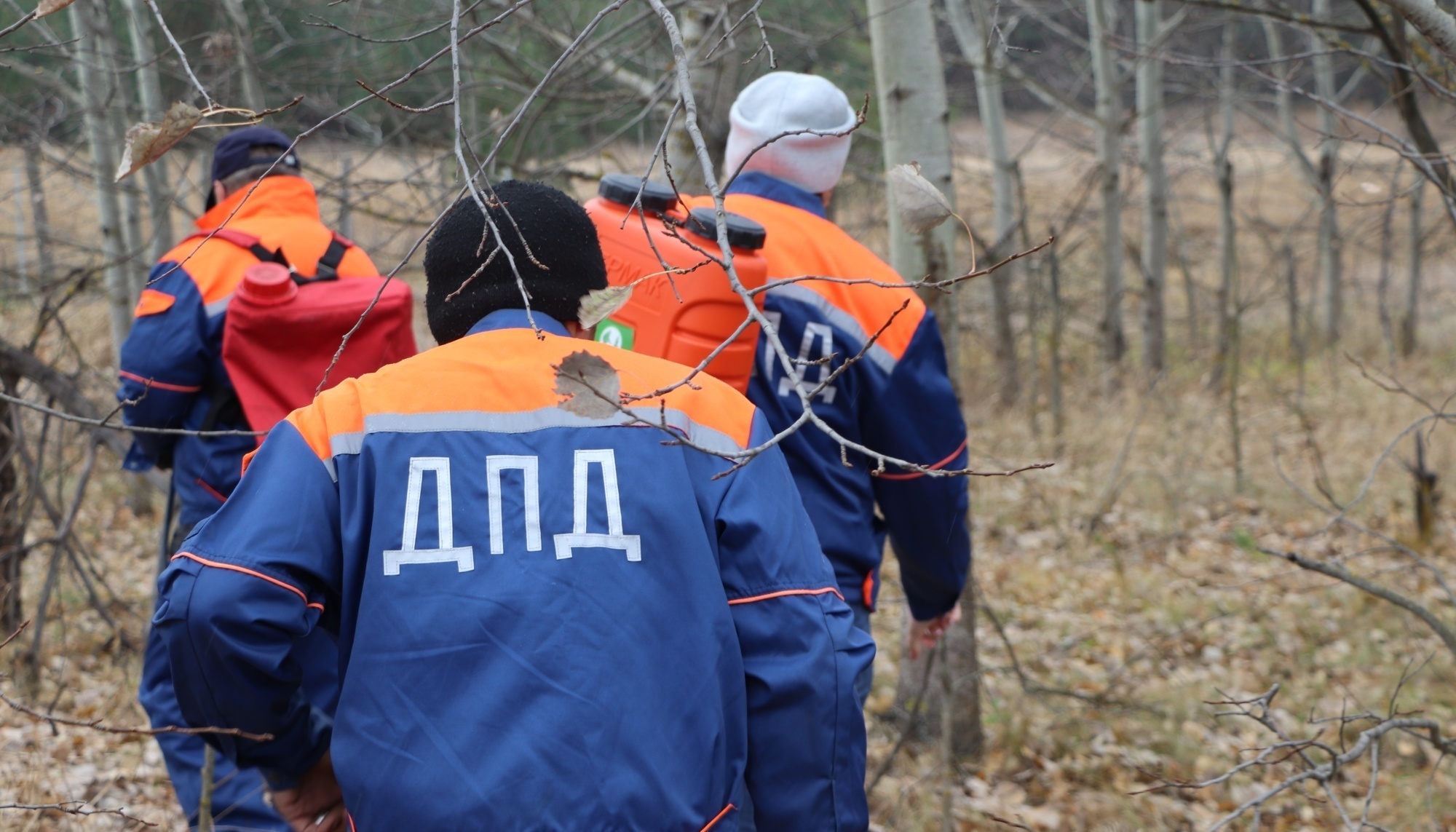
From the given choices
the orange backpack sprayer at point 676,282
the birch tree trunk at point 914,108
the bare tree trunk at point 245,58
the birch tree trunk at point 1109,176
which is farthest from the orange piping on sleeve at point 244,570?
the birch tree trunk at point 1109,176

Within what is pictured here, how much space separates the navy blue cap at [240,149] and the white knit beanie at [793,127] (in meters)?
1.55

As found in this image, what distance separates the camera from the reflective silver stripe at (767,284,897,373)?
8.87 feet

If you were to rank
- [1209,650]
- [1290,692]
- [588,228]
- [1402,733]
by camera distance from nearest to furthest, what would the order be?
1. [588,228]
2. [1402,733]
3. [1290,692]
4. [1209,650]

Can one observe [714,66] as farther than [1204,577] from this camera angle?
No

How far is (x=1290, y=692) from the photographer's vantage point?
16.2 feet

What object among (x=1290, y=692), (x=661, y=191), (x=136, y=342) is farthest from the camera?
Answer: (x=1290, y=692)

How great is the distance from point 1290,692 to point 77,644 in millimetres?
5542

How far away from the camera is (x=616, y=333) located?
98.8 inches

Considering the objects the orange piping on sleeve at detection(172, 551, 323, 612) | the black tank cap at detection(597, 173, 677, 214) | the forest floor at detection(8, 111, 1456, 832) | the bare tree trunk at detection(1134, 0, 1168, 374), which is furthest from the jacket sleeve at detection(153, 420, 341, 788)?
the bare tree trunk at detection(1134, 0, 1168, 374)

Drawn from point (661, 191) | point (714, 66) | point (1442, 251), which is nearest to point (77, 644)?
point (714, 66)

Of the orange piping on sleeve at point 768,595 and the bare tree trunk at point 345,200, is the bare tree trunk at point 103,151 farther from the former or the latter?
the orange piping on sleeve at point 768,595

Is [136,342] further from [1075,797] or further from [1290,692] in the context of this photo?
[1290,692]

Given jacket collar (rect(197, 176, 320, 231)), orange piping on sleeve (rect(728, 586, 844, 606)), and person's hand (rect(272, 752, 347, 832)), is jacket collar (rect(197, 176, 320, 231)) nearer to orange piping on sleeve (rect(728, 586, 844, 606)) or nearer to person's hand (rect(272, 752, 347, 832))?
person's hand (rect(272, 752, 347, 832))

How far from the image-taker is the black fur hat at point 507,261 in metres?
1.80
